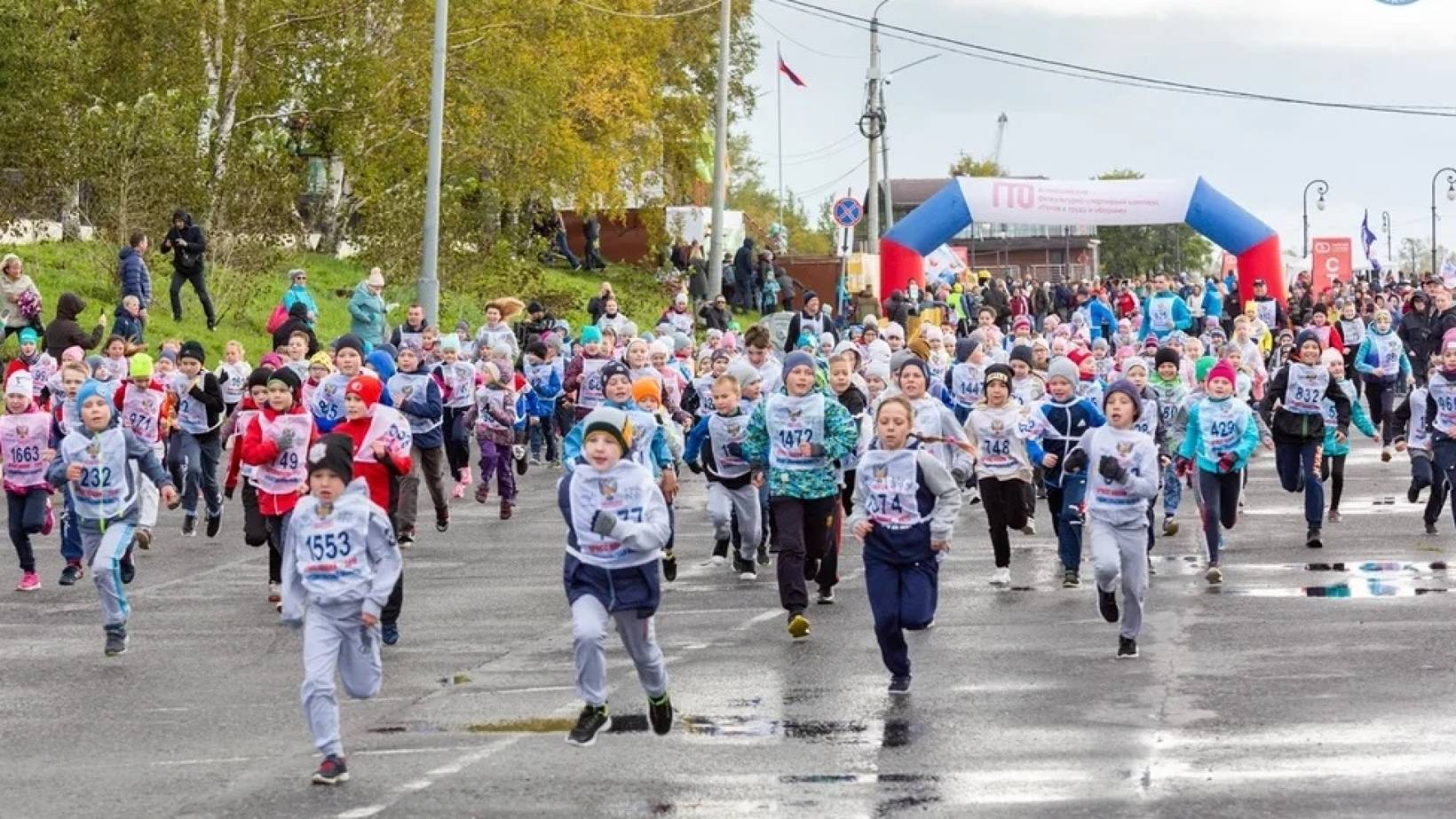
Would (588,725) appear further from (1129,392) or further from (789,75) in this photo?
(789,75)

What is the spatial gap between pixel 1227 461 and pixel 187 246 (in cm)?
1942

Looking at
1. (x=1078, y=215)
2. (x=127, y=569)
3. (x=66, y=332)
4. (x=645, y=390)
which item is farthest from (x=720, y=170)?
(x=127, y=569)

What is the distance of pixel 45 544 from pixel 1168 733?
12.7 m

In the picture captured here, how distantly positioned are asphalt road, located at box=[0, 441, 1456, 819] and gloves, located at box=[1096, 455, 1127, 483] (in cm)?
96

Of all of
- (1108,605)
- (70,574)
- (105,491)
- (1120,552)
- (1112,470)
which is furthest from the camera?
(70,574)

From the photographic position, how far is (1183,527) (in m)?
21.8

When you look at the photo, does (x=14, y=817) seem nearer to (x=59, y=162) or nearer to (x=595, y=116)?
(x=59, y=162)

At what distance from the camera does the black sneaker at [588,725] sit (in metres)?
11.0

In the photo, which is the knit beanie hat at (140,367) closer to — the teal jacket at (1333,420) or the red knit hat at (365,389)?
the red knit hat at (365,389)

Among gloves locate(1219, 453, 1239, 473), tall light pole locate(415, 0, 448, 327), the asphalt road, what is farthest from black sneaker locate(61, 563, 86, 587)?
tall light pole locate(415, 0, 448, 327)

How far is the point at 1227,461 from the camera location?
1762cm

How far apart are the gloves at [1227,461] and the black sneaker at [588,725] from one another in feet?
25.1

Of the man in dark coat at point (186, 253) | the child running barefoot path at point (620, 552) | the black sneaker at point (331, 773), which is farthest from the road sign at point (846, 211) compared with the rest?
the black sneaker at point (331, 773)

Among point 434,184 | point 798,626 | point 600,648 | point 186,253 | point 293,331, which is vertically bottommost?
point 798,626
